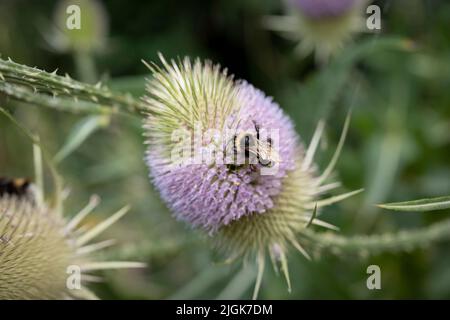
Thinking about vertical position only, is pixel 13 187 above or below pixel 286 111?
below

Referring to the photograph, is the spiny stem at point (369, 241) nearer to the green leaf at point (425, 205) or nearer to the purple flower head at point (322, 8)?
the green leaf at point (425, 205)

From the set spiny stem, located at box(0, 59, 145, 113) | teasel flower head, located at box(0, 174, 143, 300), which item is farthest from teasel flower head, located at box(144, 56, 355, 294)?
teasel flower head, located at box(0, 174, 143, 300)

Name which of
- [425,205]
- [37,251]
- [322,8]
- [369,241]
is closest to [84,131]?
[37,251]

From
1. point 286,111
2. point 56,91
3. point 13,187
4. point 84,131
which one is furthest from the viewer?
point 286,111

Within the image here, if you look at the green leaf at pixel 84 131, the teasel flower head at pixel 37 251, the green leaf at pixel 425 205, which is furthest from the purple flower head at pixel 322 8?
the green leaf at pixel 425 205

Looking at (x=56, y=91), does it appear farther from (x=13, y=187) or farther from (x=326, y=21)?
(x=326, y=21)

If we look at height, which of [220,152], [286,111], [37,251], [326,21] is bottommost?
[37,251]
